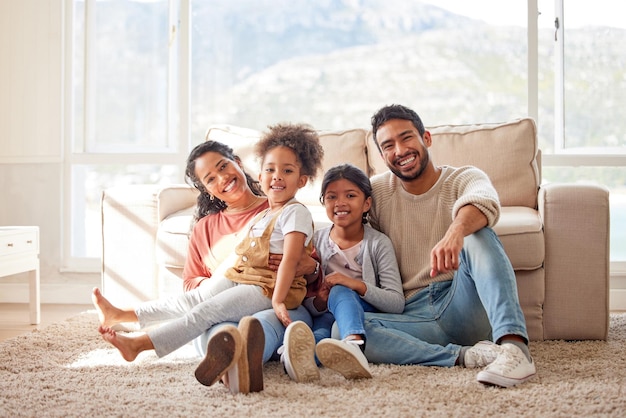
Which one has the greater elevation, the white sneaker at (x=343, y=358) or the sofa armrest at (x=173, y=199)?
the sofa armrest at (x=173, y=199)

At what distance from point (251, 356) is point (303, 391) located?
0.49 ft

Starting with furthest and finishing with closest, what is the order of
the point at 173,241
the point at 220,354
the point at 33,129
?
the point at 33,129, the point at 173,241, the point at 220,354

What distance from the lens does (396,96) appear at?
12.5 feet

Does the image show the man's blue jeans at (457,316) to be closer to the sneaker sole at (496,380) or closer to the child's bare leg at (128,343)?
the sneaker sole at (496,380)

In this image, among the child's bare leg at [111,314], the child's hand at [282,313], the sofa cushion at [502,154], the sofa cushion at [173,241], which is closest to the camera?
the child's hand at [282,313]

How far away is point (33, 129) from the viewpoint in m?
3.67

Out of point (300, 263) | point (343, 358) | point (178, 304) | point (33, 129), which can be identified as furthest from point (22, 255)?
point (343, 358)

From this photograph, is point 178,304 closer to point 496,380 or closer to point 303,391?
point 303,391

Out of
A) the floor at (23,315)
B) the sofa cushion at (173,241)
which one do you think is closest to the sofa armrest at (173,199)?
the sofa cushion at (173,241)

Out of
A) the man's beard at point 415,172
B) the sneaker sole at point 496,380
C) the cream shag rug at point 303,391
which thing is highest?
the man's beard at point 415,172

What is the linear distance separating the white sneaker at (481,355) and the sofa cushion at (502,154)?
1.02 m

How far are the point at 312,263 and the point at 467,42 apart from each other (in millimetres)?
2146

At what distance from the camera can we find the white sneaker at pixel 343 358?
171 cm

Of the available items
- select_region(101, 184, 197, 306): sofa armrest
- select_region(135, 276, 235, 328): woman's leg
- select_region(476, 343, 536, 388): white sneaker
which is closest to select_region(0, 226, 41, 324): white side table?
select_region(101, 184, 197, 306): sofa armrest
